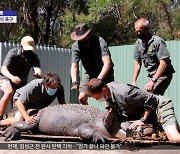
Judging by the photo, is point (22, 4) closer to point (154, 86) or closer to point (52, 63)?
point (52, 63)

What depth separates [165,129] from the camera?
18.2ft

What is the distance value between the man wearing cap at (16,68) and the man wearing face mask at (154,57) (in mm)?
1830

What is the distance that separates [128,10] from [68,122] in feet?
73.4

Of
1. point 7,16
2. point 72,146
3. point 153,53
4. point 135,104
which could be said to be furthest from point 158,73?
point 7,16

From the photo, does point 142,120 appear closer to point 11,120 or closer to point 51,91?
point 51,91

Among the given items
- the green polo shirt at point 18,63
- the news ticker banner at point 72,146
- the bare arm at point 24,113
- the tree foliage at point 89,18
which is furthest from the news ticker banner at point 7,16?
the tree foliage at point 89,18

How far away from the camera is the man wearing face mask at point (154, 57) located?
665 centimetres

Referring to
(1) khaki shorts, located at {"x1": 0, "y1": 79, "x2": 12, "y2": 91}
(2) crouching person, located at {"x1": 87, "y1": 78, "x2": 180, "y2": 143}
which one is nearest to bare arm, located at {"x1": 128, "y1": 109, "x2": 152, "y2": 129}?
(2) crouching person, located at {"x1": 87, "y1": 78, "x2": 180, "y2": 143}

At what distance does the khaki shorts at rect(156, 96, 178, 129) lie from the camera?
5.61 m

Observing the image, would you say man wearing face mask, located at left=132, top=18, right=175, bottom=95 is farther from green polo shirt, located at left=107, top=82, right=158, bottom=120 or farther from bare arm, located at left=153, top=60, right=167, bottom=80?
green polo shirt, located at left=107, top=82, right=158, bottom=120

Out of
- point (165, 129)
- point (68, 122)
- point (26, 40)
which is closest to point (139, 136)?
point (165, 129)

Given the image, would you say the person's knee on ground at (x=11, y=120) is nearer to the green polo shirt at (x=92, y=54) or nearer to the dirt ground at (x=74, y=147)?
the dirt ground at (x=74, y=147)

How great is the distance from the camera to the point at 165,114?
5660 mm

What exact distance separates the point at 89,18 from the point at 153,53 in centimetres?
2438
